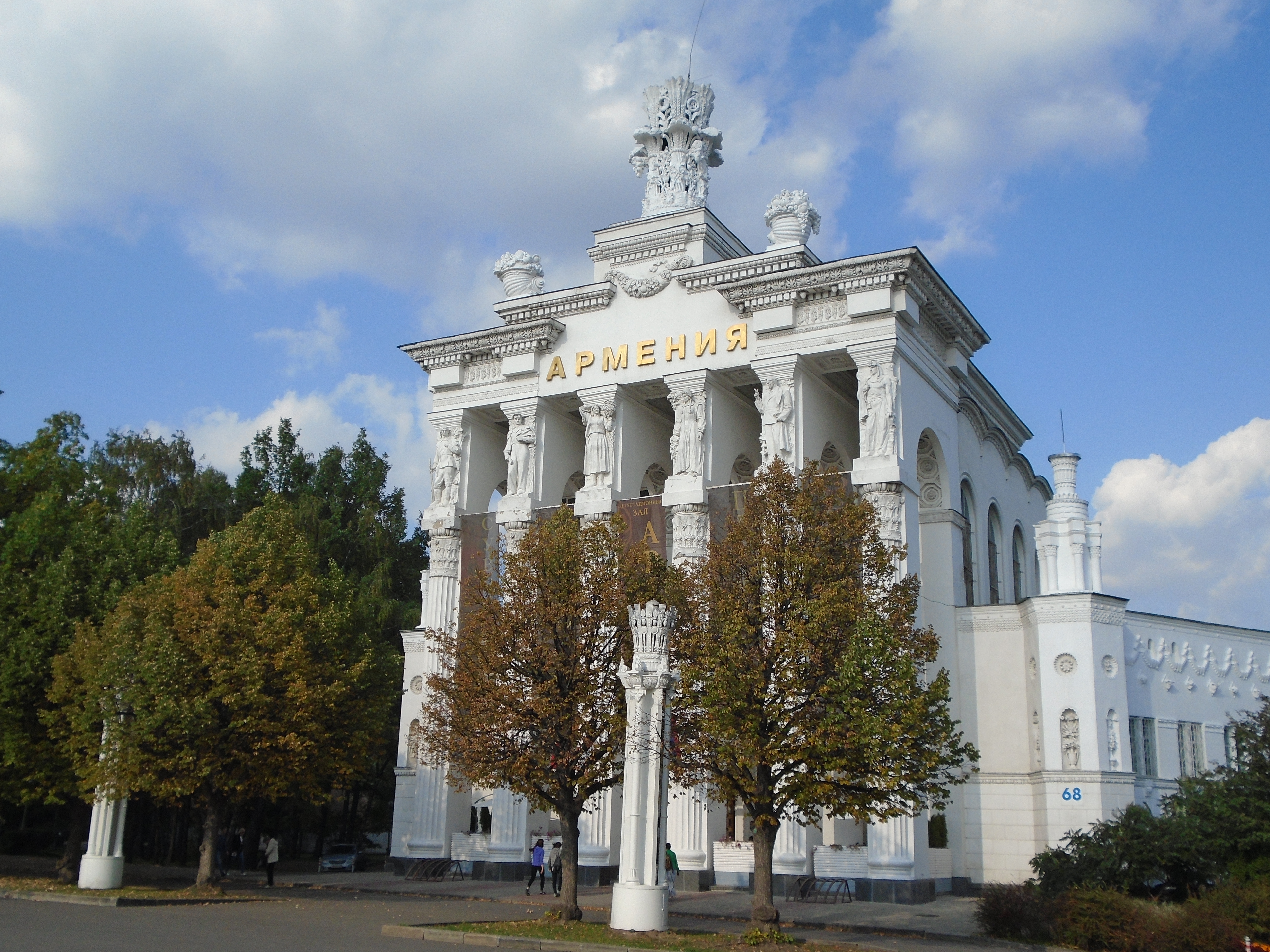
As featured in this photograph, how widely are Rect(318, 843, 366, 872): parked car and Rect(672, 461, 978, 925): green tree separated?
23.5 metres

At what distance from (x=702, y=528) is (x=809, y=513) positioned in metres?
11.8

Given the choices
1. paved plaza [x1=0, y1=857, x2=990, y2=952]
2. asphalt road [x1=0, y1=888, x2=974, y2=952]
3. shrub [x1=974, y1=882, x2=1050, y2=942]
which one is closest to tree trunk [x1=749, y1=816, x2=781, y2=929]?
asphalt road [x1=0, y1=888, x2=974, y2=952]

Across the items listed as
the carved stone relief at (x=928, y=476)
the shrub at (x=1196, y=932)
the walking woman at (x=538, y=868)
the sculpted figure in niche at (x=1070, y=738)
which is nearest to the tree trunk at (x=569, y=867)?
the walking woman at (x=538, y=868)

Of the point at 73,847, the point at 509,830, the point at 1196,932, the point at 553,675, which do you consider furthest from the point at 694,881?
the point at 73,847

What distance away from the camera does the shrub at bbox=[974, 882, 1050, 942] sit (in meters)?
20.6

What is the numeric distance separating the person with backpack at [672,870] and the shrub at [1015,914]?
22.8ft

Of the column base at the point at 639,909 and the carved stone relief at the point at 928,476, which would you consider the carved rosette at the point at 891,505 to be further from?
the column base at the point at 639,909

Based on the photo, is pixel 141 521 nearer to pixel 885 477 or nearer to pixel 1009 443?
pixel 885 477

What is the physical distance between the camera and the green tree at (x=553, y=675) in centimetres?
2222

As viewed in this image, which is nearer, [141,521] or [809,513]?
[809,513]

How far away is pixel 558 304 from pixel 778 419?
917 centimetres

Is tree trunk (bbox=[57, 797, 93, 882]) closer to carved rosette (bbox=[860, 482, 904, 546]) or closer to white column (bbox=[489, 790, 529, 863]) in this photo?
white column (bbox=[489, 790, 529, 863])

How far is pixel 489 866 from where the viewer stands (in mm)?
34312

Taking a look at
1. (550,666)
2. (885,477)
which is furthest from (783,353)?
(550,666)
